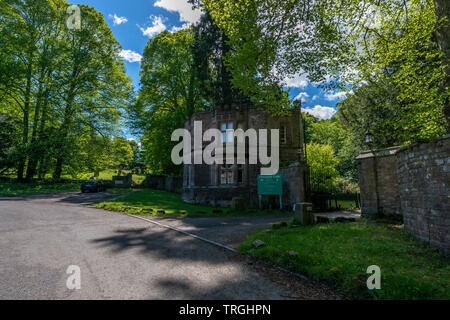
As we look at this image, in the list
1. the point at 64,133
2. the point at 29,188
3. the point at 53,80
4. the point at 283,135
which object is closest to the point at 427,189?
the point at 283,135

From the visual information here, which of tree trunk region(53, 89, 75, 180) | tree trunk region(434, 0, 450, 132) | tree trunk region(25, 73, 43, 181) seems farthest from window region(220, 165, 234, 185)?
tree trunk region(25, 73, 43, 181)

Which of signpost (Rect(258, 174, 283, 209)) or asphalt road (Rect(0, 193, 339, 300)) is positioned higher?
signpost (Rect(258, 174, 283, 209))

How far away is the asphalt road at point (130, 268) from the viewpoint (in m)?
3.72

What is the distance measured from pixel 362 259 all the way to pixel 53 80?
106 feet

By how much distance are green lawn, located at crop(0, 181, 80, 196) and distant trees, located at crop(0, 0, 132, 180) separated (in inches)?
86.8

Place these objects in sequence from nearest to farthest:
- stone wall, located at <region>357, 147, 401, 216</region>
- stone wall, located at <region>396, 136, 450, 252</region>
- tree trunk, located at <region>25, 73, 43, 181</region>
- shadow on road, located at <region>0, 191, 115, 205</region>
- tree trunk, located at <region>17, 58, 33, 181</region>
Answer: stone wall, located at <region>396, 136, 450, 252</region> < stone wall, located at <region>357, 147, 401, 216</region> < shadow on road, located at <region>0, 191, 115, 205</region> < tree trunk, located at <region>25, 73, 43, 181</region> < tree trunk, located at <region>17, 58, 33, 181</region>

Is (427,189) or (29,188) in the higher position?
(427,189)

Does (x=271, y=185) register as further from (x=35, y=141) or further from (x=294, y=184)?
(x=35, y=141)

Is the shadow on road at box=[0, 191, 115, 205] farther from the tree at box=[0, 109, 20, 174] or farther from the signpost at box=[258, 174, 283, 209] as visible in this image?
the signpost at box=[258, 174, 283, 209]

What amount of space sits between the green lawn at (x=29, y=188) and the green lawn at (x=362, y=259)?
23934mm

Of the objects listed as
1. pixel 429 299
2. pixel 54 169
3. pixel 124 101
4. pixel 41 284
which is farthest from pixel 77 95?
pixel 429 299

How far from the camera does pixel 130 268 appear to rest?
187 inches

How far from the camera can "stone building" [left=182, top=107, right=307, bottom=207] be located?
1958cm
